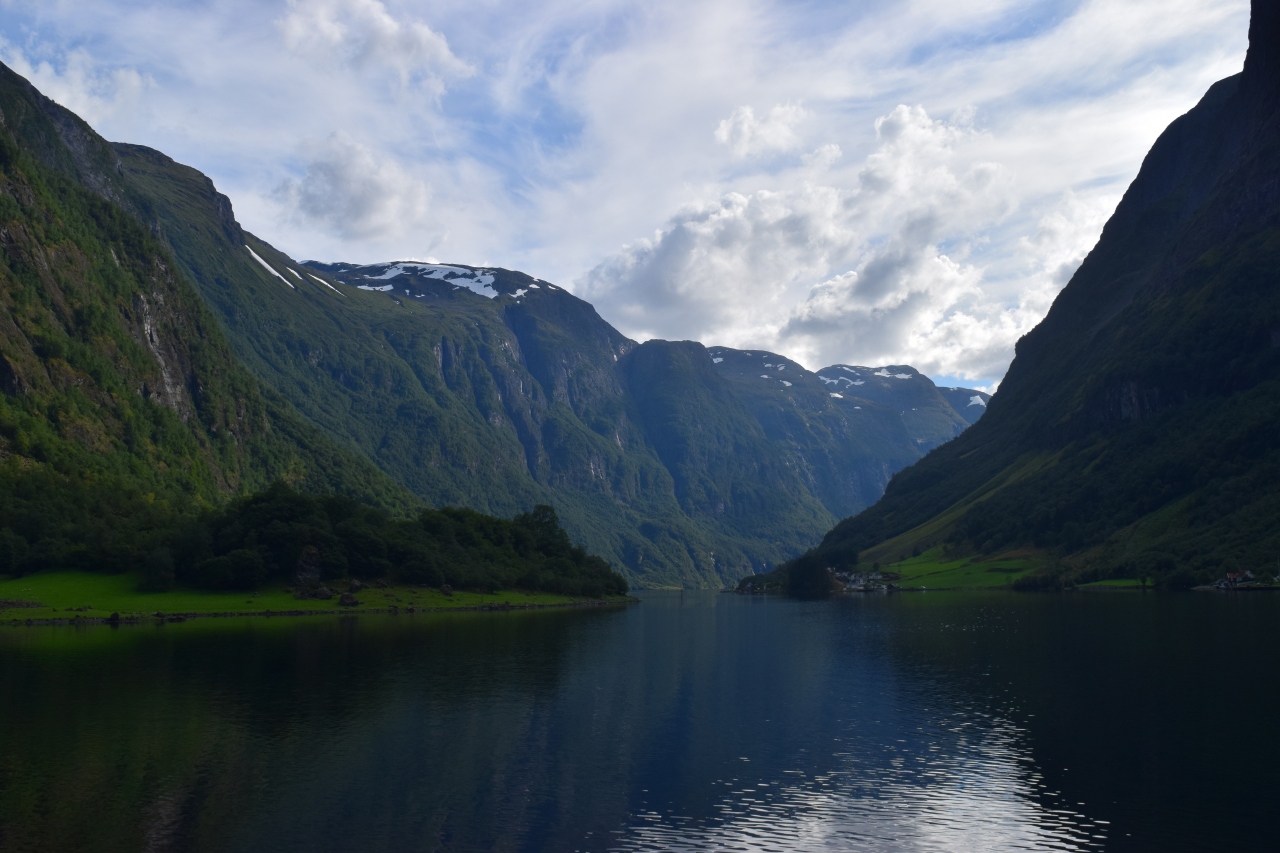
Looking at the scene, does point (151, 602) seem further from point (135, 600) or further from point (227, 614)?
point (227, 614)

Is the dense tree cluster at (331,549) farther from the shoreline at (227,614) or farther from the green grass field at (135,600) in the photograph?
the shoreline at (227,614)

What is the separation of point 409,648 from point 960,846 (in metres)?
63.2

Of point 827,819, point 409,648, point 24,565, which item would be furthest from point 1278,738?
point 24,565

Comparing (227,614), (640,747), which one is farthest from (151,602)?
(640,747)

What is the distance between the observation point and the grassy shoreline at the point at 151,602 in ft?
355

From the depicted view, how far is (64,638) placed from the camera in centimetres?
8731

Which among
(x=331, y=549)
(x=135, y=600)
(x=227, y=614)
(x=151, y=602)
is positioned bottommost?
(x=227, y=614)

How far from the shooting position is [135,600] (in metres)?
117

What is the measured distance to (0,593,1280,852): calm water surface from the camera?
105ft

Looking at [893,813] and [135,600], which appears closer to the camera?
[893,813]

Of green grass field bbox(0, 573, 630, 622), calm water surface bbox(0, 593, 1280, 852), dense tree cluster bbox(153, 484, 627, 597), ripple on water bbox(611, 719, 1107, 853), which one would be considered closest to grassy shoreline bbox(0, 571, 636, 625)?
green grass field bbox(0, 573, 630, 622)

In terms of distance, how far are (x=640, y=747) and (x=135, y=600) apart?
96141mm

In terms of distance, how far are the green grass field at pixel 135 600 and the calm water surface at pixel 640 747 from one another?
91.6 ft

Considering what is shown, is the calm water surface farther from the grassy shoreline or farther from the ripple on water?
the grassy shoreline
